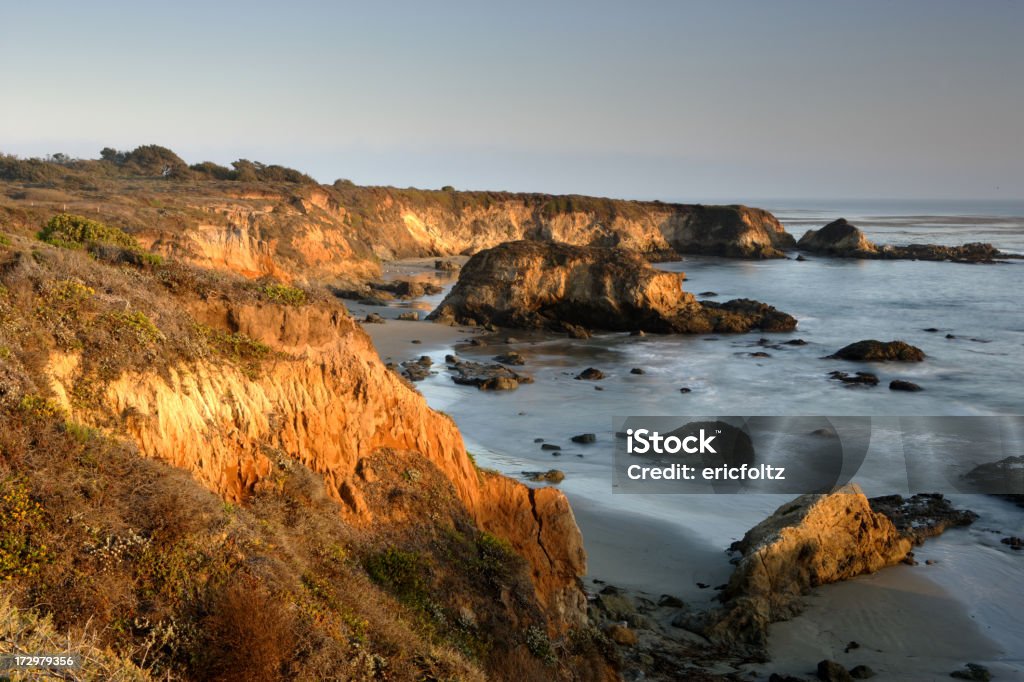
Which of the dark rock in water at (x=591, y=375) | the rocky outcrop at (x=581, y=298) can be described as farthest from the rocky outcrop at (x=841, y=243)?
the dark rock in water at (x=591, y=375)

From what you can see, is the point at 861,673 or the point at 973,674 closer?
the point at 861,673

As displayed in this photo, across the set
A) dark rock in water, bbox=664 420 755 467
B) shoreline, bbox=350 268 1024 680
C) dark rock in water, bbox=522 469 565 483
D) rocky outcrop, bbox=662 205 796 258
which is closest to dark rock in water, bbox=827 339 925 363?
dark rock in water, bbox=664 420 755 467

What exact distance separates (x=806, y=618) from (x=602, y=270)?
3800cm

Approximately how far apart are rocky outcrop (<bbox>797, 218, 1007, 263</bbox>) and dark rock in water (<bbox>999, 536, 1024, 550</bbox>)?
8940 cm

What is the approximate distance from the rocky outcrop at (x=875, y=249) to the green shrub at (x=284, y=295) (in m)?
103

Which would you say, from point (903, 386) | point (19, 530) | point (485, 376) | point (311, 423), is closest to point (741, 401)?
point (903, 386)

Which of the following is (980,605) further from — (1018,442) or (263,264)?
(263,264)

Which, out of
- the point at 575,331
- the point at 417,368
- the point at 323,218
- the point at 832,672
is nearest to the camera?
the point at 832,672

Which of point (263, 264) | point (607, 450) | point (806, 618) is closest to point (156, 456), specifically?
point (806, 618)

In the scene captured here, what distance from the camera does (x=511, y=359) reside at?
40.8 metres

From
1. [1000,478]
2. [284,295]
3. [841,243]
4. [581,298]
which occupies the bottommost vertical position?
[1000,478]

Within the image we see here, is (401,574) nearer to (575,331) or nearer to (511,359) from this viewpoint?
(511,359)

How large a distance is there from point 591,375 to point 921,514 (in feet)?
58.9

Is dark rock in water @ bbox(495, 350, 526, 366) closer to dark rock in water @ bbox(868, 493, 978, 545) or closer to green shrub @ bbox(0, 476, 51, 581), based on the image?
dark rock in water @ bbox(868, 493, 978, 545)
